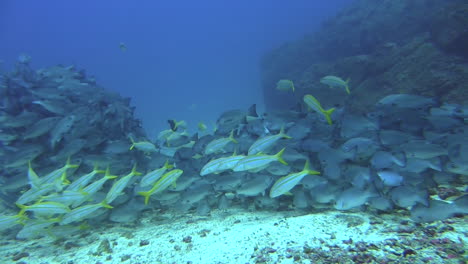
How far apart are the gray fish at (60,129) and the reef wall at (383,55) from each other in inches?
364

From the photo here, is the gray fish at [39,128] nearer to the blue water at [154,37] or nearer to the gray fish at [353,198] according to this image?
the gray fish at [353,198]

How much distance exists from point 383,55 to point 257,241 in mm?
10522

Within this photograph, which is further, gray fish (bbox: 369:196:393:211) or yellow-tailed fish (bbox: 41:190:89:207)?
yellow-tailed fish (bbox: 41:190:89:207)

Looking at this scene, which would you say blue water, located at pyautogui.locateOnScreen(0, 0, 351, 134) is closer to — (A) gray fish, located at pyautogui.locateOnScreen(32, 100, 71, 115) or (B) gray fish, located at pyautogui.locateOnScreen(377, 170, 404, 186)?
(A) gray fish, located at pyautogui.locateOnScreen(32, 100, 71, 115)

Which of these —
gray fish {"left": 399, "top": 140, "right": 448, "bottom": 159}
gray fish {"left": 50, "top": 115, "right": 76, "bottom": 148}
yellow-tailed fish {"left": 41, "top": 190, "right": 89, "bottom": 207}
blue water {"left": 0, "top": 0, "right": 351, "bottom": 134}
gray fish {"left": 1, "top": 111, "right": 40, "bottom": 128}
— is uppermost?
blue water {"left": 0, "top": 0, "right": 351, "bottom": 134}

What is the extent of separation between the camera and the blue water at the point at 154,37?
272 feet

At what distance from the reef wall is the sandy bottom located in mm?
5927

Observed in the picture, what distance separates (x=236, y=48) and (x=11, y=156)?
106299mm

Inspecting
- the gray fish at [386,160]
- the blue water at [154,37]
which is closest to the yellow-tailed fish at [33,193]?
the gray fish at [386,160]

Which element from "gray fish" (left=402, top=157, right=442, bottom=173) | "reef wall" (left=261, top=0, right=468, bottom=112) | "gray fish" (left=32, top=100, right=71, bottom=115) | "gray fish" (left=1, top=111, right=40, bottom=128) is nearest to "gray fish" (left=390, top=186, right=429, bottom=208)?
"gray fish" (left=402, top=157, right=442, bottom=173)

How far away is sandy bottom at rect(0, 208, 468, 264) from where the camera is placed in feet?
6.61

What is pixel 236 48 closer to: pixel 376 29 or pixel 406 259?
pixel 376 29

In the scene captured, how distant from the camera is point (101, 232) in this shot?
145 inches

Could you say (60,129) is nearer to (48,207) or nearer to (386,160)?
(48,207)
